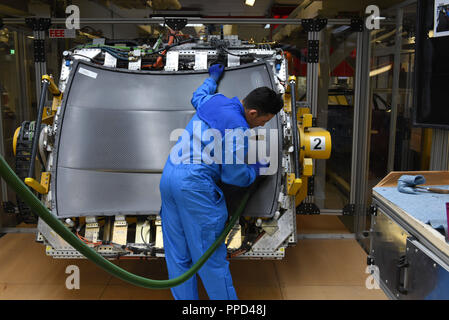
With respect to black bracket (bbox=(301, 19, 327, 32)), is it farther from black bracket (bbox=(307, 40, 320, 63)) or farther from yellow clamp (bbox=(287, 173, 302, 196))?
yellow clamp (bbox=(287, 173, 302, 196))

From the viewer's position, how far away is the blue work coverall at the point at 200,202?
2693mm

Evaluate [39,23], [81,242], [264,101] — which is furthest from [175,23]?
[81,242]

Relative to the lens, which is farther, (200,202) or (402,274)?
(200,202)

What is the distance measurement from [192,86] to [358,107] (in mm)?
2253

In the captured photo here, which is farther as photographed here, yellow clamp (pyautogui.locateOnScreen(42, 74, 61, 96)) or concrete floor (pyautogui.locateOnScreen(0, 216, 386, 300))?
concrete floor (pyautogui.locateOnScreen(0, 216, 386, 300))

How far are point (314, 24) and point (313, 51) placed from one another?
304 mm

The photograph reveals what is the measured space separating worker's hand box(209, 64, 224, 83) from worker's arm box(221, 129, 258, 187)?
43.7 inches

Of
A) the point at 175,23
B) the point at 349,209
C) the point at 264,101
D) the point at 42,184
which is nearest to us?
the point at 264,101

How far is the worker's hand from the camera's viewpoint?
3625 mm

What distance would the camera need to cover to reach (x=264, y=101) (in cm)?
277

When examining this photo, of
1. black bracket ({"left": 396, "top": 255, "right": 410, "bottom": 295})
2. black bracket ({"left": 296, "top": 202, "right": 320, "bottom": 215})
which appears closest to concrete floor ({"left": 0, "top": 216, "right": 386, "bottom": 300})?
black bracket ({"left": 296, "top": 202, "right": 320, "bottom": 215})

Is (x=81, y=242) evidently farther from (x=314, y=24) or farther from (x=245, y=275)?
(x=314, y=24)

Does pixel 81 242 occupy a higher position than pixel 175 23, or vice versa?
pixel 175 23

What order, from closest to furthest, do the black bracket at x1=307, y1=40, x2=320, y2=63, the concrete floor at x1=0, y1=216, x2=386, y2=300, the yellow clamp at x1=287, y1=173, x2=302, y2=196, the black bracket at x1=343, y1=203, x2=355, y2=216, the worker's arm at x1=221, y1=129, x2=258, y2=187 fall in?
1. the worker's arm at x1=221, y1=129, x2=258, y2=187
2. the yellow clamp at x1=287, y1=173, x2=302, y2=196
3. the concrete floor at x1=0, y1=216, x2=386, y2=300
4. the black bracket at x1=307, y1=40, x2=320, y2=63
5. the black bracket at x1=343, y1=203, x2=355, y2=216
